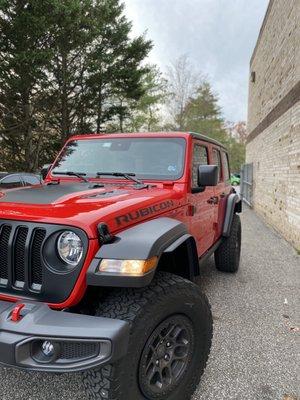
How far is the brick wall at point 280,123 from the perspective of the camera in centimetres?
770

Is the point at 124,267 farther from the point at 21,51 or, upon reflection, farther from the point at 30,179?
the point at 21,51

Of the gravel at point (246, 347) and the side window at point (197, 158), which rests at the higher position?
the side window at point (197, 158)

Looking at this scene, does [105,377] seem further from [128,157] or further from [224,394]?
[128,157]

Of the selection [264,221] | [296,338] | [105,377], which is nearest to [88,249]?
[105,377]

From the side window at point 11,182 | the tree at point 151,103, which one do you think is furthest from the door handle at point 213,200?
the tree at point 151,103

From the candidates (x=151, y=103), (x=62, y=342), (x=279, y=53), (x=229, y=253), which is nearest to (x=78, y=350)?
(x=62, y=342)

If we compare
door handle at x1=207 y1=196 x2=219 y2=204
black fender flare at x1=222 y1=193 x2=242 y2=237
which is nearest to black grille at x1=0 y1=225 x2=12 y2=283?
door handle at x1=207 y1=196 x2=219 y2=204

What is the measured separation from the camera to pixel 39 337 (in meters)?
1.82

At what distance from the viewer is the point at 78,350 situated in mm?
1874

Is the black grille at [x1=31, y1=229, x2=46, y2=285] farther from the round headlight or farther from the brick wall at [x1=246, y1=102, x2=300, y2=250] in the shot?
the brick wall at [x1=246, y1=102, x2=300, y2=250]

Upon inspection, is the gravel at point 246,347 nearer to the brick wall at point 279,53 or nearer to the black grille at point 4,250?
the black grille at point 4,250

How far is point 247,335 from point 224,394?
101 centimetres

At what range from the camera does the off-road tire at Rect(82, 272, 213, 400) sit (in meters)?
1.95

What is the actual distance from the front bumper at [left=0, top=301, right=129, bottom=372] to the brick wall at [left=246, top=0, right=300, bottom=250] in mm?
6044
